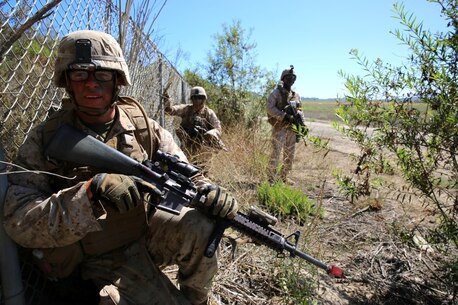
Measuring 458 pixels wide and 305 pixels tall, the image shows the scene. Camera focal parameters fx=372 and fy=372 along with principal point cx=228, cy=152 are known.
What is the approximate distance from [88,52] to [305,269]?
179 cm

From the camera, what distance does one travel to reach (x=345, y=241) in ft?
10.1

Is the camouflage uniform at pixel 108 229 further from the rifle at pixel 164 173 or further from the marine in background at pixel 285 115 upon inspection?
the marine in background at pixel 285 115

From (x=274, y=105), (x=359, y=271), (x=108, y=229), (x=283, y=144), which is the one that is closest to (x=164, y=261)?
(x=108, y=229)

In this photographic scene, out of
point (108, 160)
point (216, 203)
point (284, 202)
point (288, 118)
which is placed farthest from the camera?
point (288, 118)

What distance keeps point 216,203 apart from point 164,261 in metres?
0.46

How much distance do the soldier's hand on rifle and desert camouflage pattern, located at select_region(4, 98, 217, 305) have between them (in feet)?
0.29

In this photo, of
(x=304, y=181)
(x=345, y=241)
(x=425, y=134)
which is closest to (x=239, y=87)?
(x=304, y=181)

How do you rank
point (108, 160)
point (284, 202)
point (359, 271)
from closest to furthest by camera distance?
point (108, 160) → point (359, 271) → point (284, 202)

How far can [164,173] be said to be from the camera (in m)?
1.76

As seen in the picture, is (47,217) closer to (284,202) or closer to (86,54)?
(86,54)

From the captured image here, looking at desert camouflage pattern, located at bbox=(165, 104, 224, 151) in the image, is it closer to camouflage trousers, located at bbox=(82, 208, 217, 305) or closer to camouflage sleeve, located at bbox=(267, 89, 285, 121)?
camouflage sleeve, located at bbox=(267, 89, 285, 121)

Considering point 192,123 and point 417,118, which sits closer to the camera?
point 417,118

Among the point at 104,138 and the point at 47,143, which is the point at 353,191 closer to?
the point at 104,138

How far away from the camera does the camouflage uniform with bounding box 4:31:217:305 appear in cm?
147
